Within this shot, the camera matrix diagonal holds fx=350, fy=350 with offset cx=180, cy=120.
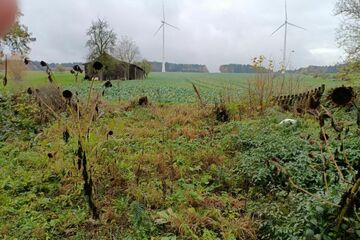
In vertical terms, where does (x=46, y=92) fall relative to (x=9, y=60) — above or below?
below

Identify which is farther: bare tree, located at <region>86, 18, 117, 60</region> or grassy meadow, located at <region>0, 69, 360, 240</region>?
bare tree, located at <region>86, 18, 117, 60</region>

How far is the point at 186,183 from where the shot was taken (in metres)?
4.39

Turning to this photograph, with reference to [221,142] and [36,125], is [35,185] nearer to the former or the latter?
[221,142]

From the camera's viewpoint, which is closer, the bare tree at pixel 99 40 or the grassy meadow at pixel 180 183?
the grassy meadow at pixel 180 183

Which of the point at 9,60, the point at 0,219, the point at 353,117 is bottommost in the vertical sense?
the point at 0,219

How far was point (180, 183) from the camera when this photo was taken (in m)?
4.38

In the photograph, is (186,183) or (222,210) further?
(186,183)

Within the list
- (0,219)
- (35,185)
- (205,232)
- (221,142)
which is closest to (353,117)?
(221,142)

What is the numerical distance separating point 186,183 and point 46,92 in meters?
7.06

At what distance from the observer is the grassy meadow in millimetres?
2750

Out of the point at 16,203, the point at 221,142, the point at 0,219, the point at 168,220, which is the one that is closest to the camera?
the point at 168,220

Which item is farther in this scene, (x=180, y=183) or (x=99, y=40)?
(x=99, y=40)

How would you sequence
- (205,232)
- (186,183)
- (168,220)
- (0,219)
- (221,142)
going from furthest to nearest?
(221,142) → (186,183) → (0,219) → (168,220) → (205,232)

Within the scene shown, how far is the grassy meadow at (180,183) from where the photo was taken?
2750 mm
